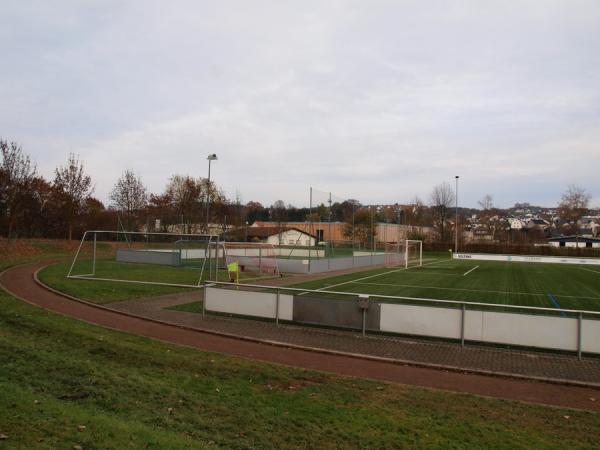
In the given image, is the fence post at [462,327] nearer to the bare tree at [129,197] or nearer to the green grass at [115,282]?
the green grass at [115,282]

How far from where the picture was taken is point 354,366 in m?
9.22

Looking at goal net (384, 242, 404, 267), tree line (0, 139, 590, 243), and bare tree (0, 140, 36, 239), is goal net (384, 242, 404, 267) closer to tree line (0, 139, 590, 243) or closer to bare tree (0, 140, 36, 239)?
tree line (0, 139, 590, 243)

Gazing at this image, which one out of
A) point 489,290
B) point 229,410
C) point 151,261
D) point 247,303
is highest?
point 247,303

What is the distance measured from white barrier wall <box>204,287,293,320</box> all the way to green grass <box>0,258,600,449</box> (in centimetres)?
370

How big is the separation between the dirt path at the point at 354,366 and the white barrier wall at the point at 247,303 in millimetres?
1635

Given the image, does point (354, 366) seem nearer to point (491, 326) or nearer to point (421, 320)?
point (421, 320)

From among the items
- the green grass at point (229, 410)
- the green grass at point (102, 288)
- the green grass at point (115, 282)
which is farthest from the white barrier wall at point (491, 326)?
the green grass at point (115, 282)

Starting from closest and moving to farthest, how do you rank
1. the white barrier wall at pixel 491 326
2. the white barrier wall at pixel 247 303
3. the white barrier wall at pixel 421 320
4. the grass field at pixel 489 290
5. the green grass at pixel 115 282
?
the white barrier wall at pixel 491 326
the white barrier wall at pixel 421 320
the white barrier wall at pixel 247 303
the green grass at pixel 115 282
the grass field at pixel 489 290

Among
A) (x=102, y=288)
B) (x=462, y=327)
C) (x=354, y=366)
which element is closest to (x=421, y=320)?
(x=462, y=327)

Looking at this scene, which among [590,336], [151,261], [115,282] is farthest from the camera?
[151,261]

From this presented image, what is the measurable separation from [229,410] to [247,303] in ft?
22.4

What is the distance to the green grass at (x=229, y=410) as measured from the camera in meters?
5.26

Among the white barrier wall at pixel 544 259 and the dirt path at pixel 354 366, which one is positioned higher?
the dirt path at pixel 354 366

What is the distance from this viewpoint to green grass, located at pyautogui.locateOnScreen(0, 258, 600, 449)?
17.3 ft
